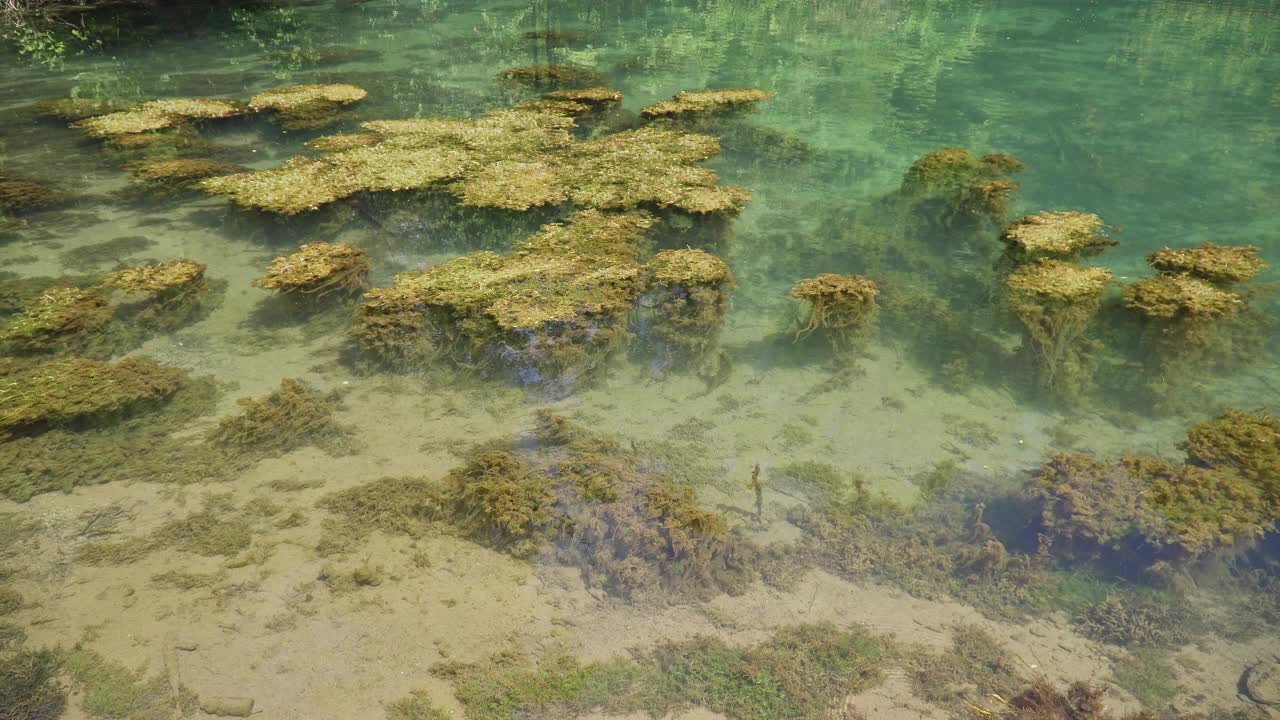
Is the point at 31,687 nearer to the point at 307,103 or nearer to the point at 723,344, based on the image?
the point at 723,344

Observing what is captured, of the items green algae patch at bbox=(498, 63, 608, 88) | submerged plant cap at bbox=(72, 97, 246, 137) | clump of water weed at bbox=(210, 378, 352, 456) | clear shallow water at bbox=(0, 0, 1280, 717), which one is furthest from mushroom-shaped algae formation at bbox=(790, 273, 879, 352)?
submerged plant cap at bbox=(72, 97, 246, 137)

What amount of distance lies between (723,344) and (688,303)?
0.49m

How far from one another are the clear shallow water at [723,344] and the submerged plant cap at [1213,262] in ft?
0.63

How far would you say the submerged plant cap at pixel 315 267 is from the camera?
611cm

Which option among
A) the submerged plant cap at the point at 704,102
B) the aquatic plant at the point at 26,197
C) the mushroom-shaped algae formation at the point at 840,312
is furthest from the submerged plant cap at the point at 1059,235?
the aquatic plant at the point at 26,197

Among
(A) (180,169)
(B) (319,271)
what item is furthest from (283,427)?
(A) (180,169)

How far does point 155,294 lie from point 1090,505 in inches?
282

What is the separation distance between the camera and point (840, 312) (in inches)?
228

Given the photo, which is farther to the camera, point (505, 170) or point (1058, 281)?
point (505, 170)

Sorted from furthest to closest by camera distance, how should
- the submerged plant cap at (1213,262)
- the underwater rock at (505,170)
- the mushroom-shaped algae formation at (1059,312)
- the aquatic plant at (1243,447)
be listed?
the underwater rock at (505,170)
the submerged plant cap at (1213,262)
the mushroom-shaped algae formation at (1059,312)
the aquatic plant at (1243,447)

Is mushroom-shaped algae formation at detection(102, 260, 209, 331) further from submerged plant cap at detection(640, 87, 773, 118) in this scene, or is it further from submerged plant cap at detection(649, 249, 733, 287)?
submerged plant cap at detection(640, 87, 773, 118)

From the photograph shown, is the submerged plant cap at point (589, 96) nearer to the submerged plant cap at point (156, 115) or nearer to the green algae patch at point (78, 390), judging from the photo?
the submerged plant cap at point (156, 115)

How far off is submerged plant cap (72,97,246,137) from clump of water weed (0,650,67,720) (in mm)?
8609

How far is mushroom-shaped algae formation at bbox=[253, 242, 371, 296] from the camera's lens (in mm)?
6113
